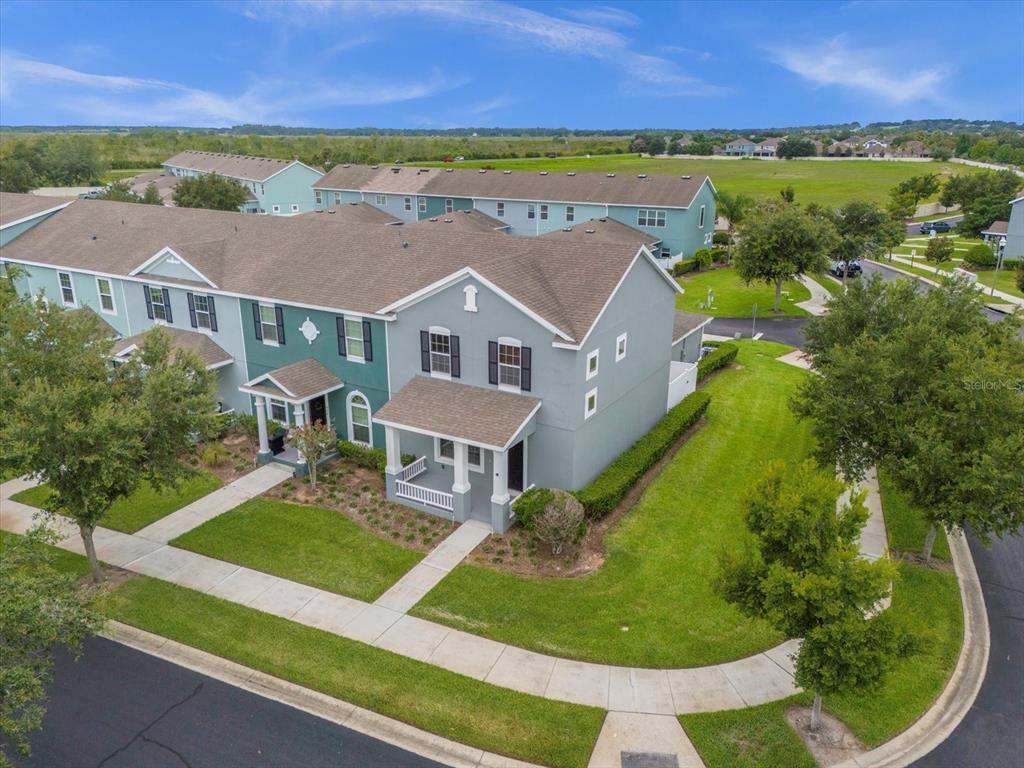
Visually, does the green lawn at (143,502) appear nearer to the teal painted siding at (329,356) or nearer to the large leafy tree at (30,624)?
the teal painted siding at (329,356)

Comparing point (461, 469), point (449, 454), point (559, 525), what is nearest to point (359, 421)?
point (449, 454)

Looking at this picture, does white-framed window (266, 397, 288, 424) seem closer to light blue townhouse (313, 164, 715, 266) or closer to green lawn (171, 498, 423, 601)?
green lawn (171, 498, 423, 601)

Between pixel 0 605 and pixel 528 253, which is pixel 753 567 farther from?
pixel 528 253

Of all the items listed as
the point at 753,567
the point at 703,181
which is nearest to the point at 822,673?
the point at 753,567

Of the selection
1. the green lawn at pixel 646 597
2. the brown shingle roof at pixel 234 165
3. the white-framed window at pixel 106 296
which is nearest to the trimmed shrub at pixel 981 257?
the green lawn at pixel 646 597

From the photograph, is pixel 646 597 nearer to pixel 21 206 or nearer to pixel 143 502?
pixel 143 502

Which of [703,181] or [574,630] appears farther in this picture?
[703,181]
